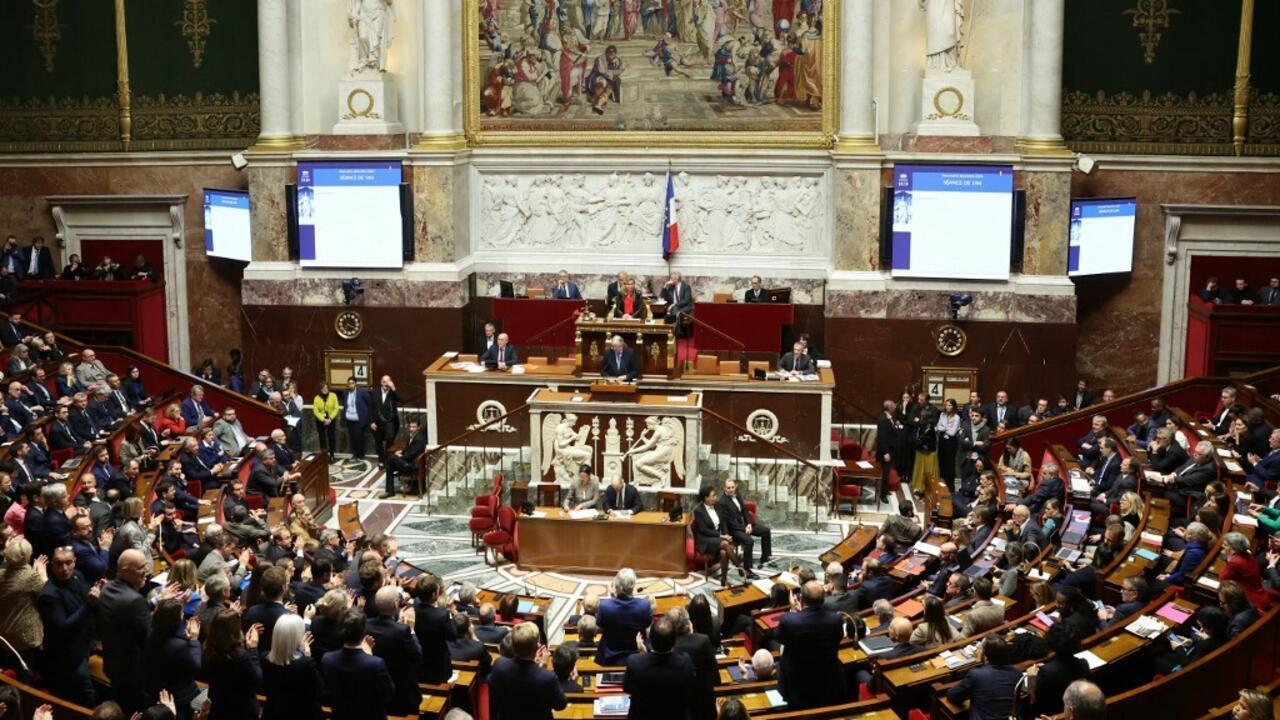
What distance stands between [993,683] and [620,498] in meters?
9.02

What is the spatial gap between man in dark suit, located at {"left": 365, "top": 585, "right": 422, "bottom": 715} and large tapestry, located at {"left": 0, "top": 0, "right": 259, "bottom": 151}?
17318mm

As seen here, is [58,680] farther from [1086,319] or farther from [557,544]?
[1086,319]

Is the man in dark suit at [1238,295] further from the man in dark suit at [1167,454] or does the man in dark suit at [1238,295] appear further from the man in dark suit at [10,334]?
the man in dark suit at [10,334]

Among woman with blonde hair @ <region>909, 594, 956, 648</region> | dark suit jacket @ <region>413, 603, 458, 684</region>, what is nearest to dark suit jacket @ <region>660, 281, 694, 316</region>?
woman with blonde hair @ <region>909, 594, 956, 648</region>

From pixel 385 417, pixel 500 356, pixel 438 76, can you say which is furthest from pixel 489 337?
pixel 438 76

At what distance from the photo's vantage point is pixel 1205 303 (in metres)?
22.9

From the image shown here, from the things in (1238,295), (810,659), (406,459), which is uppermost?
(1238,295)

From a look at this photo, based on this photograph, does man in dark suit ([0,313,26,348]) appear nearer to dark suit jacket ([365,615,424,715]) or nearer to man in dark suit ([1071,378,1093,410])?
dark suit jacket ([365,615,424,715])

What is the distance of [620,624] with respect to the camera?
11.9 m

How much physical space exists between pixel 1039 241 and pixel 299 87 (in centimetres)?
1255

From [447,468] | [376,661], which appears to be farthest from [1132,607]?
[447,468]

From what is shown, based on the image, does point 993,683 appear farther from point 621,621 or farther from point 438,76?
point 438,76

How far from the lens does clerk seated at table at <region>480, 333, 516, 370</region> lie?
21.9m

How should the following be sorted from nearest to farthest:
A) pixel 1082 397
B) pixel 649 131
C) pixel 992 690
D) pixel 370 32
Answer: pixel 992 690 → pixel 1082 397 → pixel 370 32 → pixel 649 131
